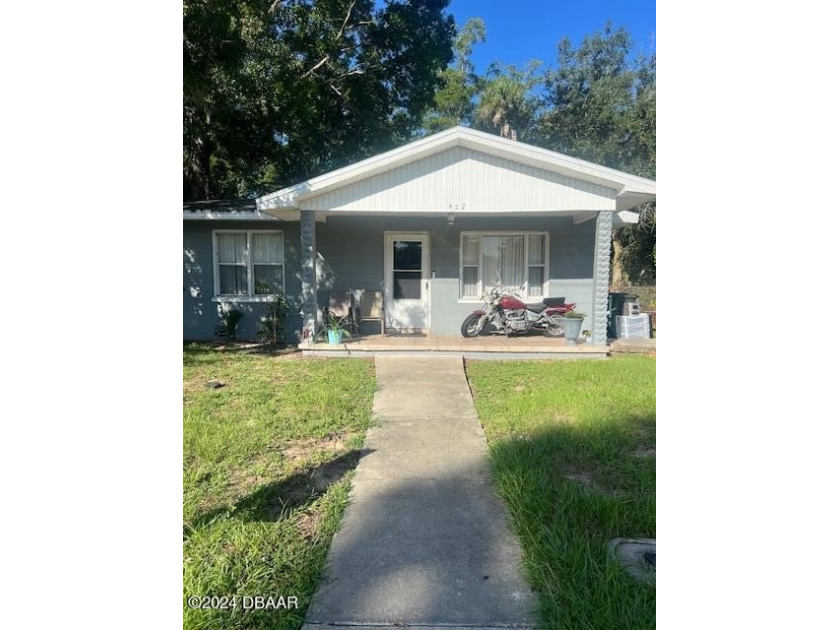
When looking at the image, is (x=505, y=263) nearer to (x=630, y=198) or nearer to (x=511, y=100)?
(x=630, y=198)

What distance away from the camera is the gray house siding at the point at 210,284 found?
8.66 m

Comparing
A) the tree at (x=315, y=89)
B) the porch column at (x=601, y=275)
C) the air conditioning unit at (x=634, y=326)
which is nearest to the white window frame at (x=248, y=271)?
the tree at (x=315, y=89)

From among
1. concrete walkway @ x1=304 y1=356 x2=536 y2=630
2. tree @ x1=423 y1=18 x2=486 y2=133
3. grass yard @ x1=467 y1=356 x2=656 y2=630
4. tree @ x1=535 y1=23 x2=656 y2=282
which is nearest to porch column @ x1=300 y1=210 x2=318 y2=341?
grass yard @ x1=467 y1=356 x2=656 y2=630

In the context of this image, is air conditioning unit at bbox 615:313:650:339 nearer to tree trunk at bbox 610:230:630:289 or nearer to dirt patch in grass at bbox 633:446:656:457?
dirt patch in grass at bbox 633:446:656:457

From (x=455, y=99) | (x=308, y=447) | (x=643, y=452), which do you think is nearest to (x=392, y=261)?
(x=308, y=447)

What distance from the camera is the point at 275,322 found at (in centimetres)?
855

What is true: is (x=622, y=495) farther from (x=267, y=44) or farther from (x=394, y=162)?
(x=267, y=44)

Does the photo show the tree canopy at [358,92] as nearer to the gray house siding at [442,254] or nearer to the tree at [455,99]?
the tree at [455,99]

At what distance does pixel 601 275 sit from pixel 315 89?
9.24 meters

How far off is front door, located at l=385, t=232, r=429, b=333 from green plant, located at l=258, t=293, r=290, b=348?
2006mm

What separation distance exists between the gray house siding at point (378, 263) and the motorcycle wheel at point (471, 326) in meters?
0.50

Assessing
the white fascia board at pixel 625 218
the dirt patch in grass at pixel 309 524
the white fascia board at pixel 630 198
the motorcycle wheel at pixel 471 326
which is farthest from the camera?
the white fascia board at pixel 625 218

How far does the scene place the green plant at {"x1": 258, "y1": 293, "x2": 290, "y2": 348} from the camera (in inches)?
333
